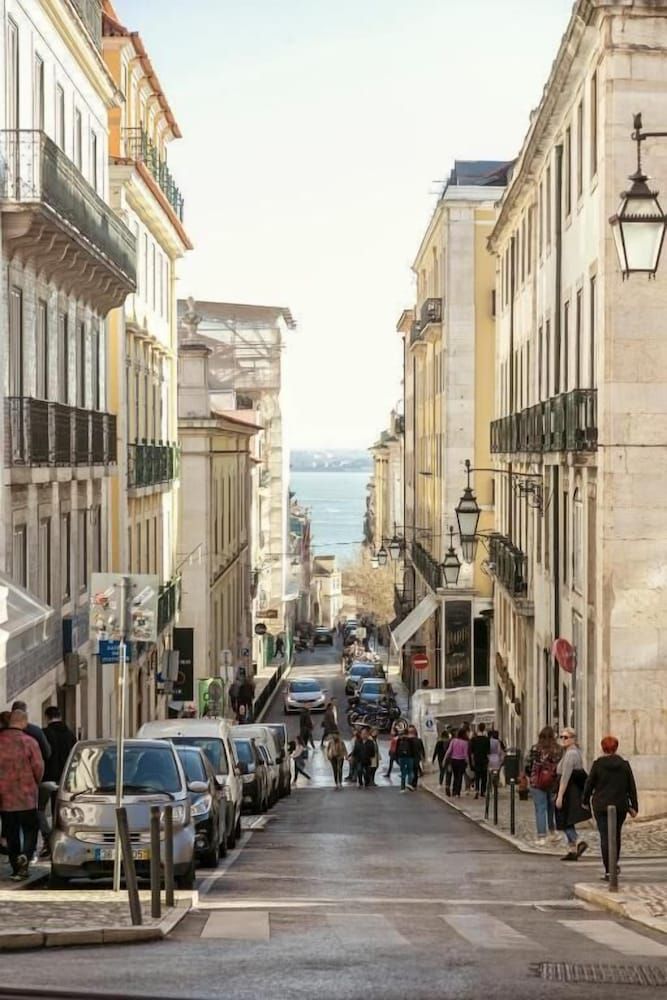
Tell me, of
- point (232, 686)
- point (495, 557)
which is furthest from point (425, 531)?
point (495, 557)

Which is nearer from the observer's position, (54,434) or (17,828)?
(17,828)

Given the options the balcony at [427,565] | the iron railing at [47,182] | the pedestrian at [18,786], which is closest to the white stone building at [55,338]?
the iron railing at [47,182]

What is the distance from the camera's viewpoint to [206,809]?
1798 cm

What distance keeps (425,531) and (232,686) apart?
40.8 ft

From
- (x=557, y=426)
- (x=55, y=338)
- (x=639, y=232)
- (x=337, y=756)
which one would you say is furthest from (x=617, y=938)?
(x=337, y=756)

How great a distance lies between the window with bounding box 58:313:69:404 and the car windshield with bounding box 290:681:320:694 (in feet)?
116

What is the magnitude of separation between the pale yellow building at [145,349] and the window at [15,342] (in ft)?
36.2

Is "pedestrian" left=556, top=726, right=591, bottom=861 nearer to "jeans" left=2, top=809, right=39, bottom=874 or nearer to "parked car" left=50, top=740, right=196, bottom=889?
"parked car" left=50, top=740, right=196, bottom=889

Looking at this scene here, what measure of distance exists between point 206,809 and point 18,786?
8.77 ft

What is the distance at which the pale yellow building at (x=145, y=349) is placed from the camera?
127 feet

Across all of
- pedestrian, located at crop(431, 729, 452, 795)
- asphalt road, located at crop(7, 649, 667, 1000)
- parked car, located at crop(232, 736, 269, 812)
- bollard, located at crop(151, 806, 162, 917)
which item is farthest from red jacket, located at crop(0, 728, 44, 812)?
pedestrian, located at crop(431, 729, 452, 795)

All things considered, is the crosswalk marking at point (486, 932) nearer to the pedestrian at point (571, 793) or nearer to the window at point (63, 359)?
the pedestrian at point (571, 793)

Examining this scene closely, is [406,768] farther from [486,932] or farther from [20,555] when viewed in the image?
[486,932]

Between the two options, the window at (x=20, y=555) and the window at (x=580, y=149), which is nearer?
the window at (x=20, y=555)
